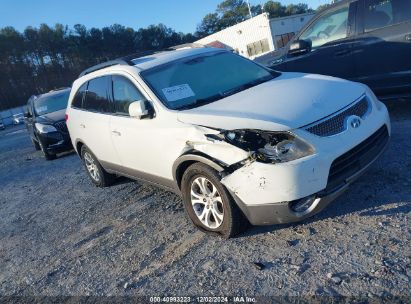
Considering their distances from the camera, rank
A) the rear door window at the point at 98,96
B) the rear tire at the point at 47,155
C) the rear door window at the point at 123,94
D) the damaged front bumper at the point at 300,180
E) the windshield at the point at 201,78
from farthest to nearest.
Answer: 1. the rear tire at the point at 47,155
2. the rear door window at the point at 98,96
3. the rear door window at the point at 123,94
4. the windshield at the point at 201,78
5. the damaged front bumper at the point at 300,180

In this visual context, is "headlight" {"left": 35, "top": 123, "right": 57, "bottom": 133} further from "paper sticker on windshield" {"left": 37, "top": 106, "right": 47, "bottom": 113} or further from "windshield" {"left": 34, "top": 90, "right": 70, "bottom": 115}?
"paper sticker on windshield" {"left": 37, "top": 106, "right": 47, "bottom": 113}

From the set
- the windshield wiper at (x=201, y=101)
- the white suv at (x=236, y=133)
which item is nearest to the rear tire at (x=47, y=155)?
the white suv at (x=236, y=133)

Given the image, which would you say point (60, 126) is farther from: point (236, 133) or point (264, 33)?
point (264, 33)

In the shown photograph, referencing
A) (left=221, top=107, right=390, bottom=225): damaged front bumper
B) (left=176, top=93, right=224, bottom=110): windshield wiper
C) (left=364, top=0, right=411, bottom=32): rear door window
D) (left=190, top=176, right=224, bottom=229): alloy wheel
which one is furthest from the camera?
(left=364, top=0, right=411, bottom=32): rear door window

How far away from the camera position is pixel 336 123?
3.52 m

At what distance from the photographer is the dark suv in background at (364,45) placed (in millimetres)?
5625

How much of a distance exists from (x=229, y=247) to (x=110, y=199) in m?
2.71

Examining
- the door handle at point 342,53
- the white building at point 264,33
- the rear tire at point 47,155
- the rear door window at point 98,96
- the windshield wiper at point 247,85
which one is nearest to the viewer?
the windshield wiper at point 247,85

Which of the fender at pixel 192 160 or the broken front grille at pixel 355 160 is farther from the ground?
the fender at pixel 192 160

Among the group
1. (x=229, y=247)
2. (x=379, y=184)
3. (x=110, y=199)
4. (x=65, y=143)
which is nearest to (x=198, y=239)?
(x=229, y=247)

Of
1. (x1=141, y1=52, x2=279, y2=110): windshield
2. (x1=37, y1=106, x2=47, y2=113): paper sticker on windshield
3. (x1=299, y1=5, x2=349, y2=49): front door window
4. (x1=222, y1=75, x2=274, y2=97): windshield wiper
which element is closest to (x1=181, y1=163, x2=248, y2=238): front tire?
(x1=141, y1=52, x2=279, y2=110): windshield

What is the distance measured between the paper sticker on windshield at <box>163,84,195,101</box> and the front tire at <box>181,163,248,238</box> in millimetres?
886

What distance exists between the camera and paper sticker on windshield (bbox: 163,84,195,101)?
4.34m

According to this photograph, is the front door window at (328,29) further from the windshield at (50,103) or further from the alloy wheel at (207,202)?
the windshield at (50,103)
